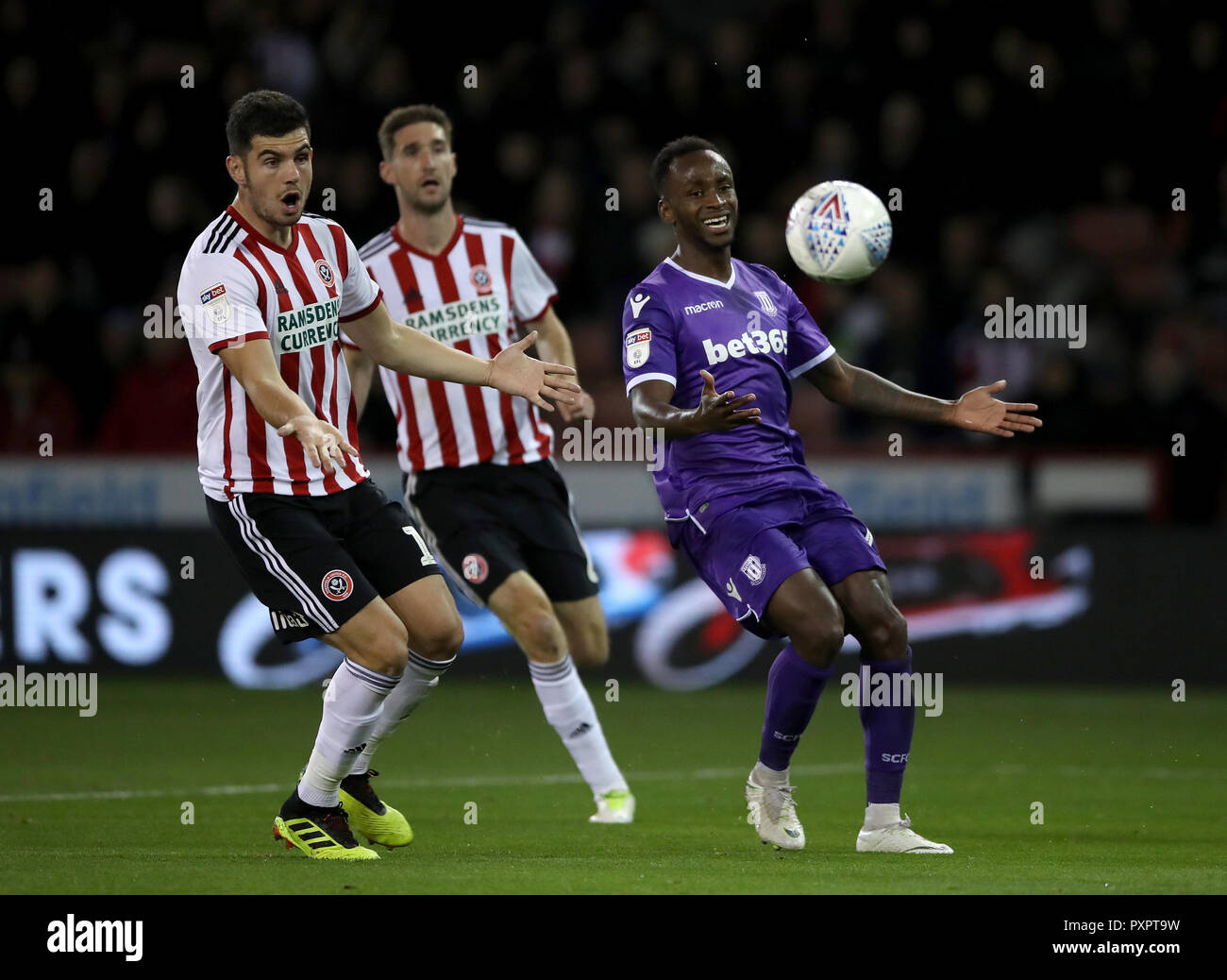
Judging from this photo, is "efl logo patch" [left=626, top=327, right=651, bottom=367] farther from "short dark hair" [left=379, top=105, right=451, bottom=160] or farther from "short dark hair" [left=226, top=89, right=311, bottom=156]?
"short dark hair" [left=379, top=105, right=451, bottom=160]

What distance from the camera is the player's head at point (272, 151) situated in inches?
259

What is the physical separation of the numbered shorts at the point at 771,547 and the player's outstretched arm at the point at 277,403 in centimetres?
136

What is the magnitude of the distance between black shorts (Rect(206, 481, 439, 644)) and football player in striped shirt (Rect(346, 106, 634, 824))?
4.27 ft

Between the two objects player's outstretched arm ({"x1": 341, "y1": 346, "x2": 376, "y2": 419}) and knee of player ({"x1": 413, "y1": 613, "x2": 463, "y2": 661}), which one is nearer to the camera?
knee of player ({"x1": 413, "y1": 613, "x2": 463, "y2": 661})

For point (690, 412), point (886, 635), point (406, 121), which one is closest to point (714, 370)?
point (690, 412)

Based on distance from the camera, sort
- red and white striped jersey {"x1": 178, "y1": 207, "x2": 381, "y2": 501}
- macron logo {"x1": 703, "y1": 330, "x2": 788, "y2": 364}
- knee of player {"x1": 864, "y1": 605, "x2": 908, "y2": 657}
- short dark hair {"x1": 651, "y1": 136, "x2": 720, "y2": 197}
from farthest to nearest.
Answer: short dark hair {"x1": 651, "y1": 136, "x2": 720, "y2": 197}
macron logo {"x1": 703, "y1": 330, "x2": 788, "y2": 364}
knee of player {"x1": 864, "y1": 605, "x2": 908, "y2": 657}
red and white striped jersey {"x1": 178, "y1": 207, "x2": 381, "y2": 501}

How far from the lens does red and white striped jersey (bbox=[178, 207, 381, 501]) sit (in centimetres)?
651

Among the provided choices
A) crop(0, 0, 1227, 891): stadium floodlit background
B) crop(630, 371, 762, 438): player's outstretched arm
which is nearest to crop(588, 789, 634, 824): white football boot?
crop(630, 371, 762, 438): player's outstretched arm

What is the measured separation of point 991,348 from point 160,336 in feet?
19.7

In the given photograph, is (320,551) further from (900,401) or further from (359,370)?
(900,401)

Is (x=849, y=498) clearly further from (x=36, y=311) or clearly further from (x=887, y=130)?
(x=36, y=311)

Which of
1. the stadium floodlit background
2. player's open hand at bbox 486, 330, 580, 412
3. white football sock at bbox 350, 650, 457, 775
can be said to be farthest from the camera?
the stadium floodlit background

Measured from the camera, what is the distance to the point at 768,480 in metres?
7.06

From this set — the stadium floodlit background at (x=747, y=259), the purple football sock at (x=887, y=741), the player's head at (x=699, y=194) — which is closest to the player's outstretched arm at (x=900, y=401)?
the player's head at (x=699, y=194)
